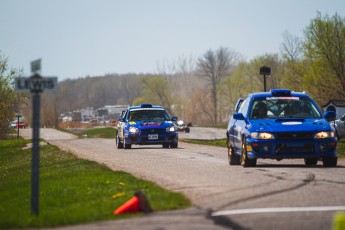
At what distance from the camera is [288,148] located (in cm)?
1670

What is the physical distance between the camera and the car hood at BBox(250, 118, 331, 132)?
54.9 ft

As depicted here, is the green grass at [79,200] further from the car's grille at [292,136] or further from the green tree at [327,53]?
the green tree at [327,53]

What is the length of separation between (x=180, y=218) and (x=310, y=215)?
149cm

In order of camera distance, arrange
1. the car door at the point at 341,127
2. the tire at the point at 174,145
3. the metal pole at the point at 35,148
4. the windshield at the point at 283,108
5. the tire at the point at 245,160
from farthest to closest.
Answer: the car door at the point at 341,127 < the tire at the point at 174,145 < the windshield at the point at 283,108 < the tire at the point at 245,160 < the metal pole at the point at 35,148

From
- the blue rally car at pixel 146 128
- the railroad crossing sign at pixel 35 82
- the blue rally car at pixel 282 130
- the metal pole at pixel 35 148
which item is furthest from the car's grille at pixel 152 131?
the railroad crossing sign at pixel 35 82

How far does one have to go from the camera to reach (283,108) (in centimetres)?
1788

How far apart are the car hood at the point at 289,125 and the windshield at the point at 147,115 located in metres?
14.7

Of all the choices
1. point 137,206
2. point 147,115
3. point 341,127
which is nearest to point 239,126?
point 137,206

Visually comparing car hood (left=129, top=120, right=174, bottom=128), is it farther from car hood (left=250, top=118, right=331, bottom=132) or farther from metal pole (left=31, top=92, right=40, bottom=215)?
metal pole (left=31, top=92, right=40, bottom=215)

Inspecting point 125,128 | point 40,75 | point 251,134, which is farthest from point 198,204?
point 125,128

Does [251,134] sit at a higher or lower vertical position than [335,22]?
lower

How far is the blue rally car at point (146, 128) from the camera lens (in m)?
30.9

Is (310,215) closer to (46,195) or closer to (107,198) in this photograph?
(107,198)

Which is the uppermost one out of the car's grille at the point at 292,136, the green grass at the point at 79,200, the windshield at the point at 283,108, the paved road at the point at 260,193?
the windshield at the point at 283,108
